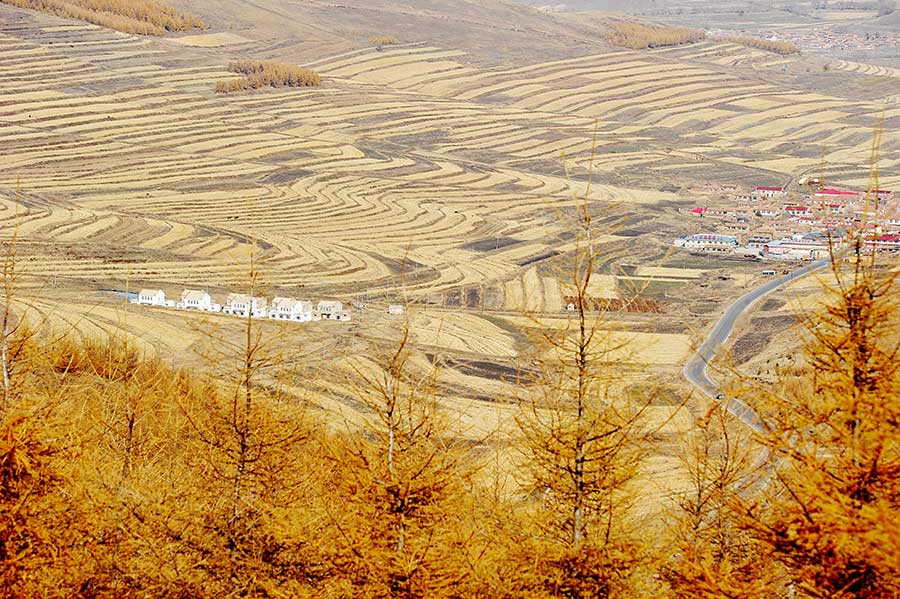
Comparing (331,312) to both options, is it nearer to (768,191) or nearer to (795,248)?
(795,248)

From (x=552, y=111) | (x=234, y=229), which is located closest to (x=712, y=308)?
(x=234, y=229)

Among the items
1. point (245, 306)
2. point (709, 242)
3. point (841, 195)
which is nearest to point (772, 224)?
point (841, 195)

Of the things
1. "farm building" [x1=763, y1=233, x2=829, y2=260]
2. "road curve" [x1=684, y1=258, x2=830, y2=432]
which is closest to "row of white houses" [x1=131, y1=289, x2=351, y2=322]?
"road curve" [x1=684, y1=258, x2=830, y2=432]

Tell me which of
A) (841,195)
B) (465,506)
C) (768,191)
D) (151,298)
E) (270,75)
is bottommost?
(151,298)

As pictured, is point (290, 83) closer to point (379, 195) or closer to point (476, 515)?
point (379, 195)

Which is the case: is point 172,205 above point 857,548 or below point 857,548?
below
